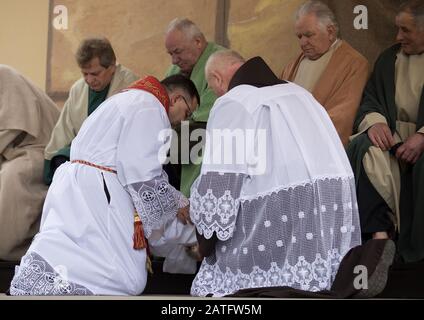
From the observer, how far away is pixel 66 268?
5590mm

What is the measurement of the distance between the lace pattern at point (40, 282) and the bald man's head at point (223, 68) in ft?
4.40

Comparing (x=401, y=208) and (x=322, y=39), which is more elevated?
(x=322, y=39)

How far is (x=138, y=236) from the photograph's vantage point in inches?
225

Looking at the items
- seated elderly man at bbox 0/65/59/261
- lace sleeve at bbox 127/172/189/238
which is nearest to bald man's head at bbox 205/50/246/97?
lace sleeve at bbox 127/172/189/238

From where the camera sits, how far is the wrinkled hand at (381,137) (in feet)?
20.5

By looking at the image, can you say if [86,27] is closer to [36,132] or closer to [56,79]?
[56,79]

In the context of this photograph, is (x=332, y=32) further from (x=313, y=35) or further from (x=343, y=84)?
(x=343, y=84)

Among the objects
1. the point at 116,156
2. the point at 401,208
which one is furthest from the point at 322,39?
the point at 116,156

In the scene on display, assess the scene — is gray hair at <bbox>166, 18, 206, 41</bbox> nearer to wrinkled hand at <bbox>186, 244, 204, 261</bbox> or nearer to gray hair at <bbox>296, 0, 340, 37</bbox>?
gray hair at <bbox>296, 0, 340, 37</bbox>

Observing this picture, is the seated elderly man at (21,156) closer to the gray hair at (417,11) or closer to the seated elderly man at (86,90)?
the seated elderly man at (86,90)

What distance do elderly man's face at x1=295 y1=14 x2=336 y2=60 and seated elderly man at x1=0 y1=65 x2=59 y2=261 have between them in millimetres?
1880

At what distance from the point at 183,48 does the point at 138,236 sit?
5.79ft

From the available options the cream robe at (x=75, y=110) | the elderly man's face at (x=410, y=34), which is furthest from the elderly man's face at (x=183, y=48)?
the elderly man's face at (x=410, y=34)
